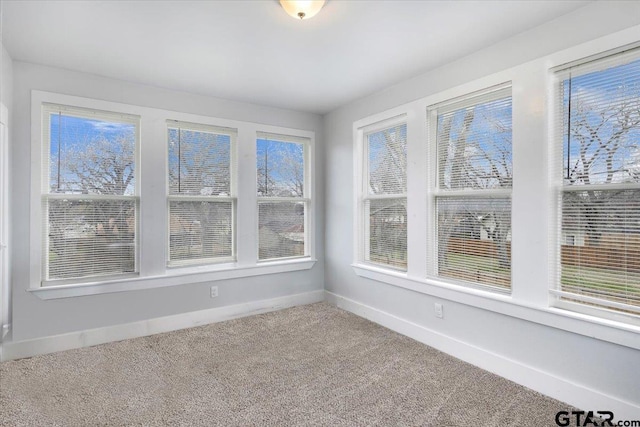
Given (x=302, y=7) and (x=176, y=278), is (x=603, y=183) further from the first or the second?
(x=176, y=278)

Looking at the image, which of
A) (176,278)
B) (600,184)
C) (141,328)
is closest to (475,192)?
(600,184)

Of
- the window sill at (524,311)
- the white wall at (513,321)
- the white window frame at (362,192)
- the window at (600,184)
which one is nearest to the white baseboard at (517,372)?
the white wall at (513,321)

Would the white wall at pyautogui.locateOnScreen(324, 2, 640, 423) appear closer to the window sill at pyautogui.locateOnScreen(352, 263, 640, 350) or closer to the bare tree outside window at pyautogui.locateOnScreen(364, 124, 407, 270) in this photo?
the window sill at pyautogui.locateOnScreen(352, 263, 640, 350)

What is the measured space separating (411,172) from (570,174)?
1277 mm

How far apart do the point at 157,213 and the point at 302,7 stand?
244 centimetres

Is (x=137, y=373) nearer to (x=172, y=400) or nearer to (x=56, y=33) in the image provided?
(x=172, y=400)

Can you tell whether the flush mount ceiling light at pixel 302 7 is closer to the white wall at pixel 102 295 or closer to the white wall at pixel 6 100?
the white wall at pixel 102 295

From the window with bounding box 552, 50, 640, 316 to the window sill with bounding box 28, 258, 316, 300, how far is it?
2827 millimetres

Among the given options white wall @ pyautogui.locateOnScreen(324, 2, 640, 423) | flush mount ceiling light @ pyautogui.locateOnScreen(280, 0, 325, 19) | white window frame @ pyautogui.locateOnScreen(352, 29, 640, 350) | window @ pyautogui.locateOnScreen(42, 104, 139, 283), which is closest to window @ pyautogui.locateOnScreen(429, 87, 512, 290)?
white window frame @ pyautogui.locateOnScreen(352, 29, 640, 350)

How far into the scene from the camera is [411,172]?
3.17 meters

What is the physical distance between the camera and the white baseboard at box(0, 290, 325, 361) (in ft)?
9.11

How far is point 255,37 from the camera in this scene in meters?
2.39

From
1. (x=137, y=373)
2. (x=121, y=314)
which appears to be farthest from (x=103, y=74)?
(x=137, y=373)

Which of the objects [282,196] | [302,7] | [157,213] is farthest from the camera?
[282,196]
